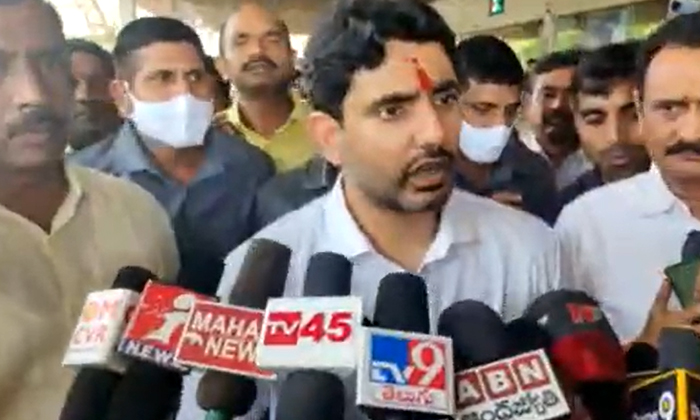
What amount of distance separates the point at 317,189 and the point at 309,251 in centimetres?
49

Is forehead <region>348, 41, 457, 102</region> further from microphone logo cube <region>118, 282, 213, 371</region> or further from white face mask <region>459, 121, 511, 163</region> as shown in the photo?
white face mask <region>459, 121, 511, 163</region>

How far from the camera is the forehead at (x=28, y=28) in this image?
1424mm

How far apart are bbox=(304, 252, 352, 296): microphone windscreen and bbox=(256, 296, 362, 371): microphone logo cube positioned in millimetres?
49

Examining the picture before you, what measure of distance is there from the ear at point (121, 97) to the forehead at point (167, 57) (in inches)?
2.9

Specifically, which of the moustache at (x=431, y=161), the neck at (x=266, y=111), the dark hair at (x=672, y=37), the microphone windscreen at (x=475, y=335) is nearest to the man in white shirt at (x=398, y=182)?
the moustache at (x=431, y=161)

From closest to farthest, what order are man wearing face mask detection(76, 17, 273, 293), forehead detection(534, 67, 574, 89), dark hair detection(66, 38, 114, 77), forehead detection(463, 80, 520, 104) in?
man wearing face mask detection(76, 17, 273, 293) → forehead detection(463, 80, 520, 104) → dark hair detection(66, 38, 114, 77) → forehead detection(534, 67, 574, 89)

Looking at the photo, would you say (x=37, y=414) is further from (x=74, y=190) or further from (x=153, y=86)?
(x=153, y=86)

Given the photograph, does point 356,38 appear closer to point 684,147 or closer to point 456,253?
point 456,253

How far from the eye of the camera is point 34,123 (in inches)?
56.1

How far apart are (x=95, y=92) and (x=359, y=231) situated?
1.33 metres

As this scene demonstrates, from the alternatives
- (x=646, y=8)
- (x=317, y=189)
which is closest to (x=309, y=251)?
(x=317, y=189)

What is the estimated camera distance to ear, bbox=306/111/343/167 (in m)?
1.44

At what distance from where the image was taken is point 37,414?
1.34 meters

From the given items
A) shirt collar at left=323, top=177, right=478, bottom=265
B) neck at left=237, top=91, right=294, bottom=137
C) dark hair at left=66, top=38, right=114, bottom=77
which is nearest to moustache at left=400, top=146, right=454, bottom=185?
shirt collar at left=323, top=177, right=478, bottom=265
